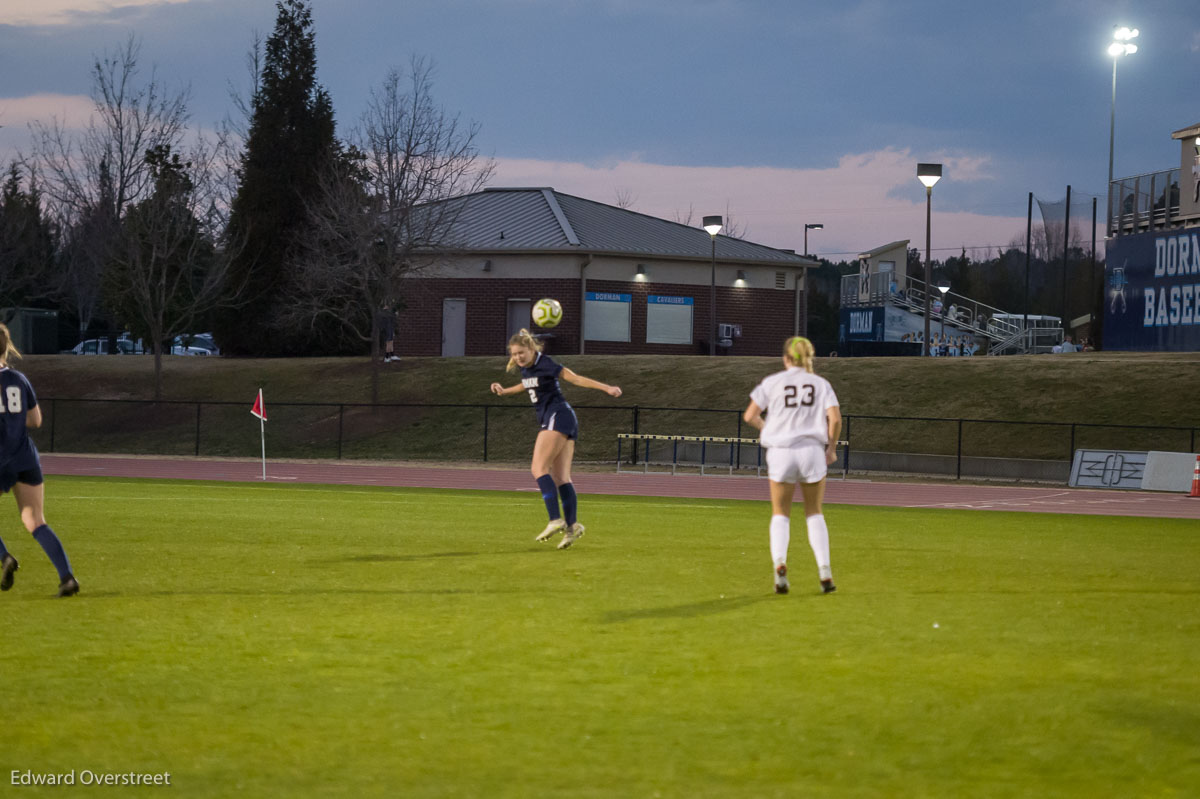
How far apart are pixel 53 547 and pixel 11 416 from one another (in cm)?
105

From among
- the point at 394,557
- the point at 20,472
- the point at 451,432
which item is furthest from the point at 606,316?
the point at 20,472

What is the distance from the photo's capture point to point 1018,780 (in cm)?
536

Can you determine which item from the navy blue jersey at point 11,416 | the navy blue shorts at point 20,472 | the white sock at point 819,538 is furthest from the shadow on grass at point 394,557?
the white sock at point 819,538

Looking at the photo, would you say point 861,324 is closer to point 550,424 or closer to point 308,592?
point 550,424

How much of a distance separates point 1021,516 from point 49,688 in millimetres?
17085

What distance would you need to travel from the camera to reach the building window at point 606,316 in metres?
51.7

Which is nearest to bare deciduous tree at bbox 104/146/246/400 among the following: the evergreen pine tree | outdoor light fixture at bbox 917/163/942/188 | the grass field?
the evergreen pine tree

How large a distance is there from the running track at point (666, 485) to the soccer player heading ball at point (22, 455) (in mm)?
15883

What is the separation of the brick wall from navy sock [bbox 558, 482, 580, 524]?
37.0 m

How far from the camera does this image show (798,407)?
9.93 metres

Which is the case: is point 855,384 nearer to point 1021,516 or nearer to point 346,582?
point 1021,516

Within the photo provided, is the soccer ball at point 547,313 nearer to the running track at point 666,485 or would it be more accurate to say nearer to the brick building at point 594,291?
the running track at point 666,485

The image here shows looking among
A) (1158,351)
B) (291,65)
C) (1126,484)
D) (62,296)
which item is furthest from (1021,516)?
(62,296)

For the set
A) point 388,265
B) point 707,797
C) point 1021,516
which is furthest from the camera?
point 388,265
